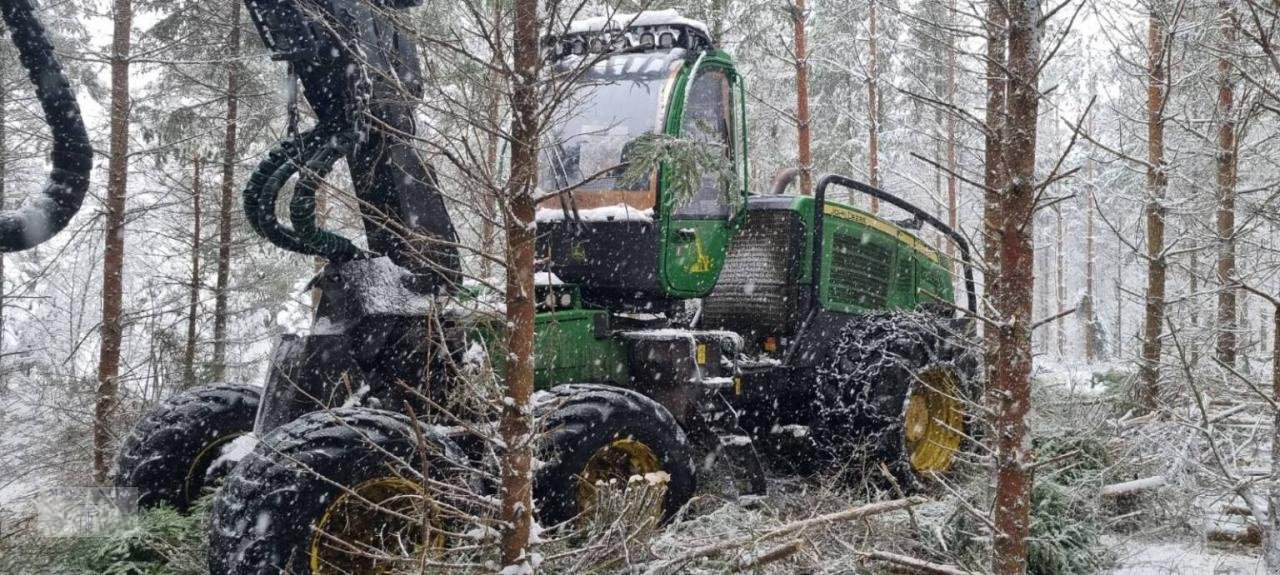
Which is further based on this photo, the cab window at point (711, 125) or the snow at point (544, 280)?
the cab window at point (711, 125)

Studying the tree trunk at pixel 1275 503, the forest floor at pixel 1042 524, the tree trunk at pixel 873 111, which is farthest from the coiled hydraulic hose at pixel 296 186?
the tree trunk at pixel 873 111

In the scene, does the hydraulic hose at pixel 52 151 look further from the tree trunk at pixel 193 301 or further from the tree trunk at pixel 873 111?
the tree trunk at pixel 873 111

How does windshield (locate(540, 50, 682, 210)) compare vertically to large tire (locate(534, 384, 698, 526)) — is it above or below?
above

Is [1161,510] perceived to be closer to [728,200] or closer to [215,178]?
[728,200]

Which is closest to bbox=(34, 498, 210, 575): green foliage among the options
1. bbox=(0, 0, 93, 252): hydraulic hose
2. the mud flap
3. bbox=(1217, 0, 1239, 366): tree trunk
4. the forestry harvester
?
the forestry harvester

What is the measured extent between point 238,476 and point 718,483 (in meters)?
3.18

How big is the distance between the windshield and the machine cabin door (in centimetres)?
18

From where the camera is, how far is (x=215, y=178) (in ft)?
59.2

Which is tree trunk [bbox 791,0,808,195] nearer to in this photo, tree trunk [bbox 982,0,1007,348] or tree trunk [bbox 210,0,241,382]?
tree trunk [bbox 210,0,241,382]

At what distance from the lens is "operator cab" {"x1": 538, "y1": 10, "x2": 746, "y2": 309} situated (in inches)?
247

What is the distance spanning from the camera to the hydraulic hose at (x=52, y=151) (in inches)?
77.0

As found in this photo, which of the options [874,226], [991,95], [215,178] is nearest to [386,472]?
[991,95]

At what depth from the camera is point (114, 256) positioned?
1003cm

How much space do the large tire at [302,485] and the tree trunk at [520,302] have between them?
48cm
